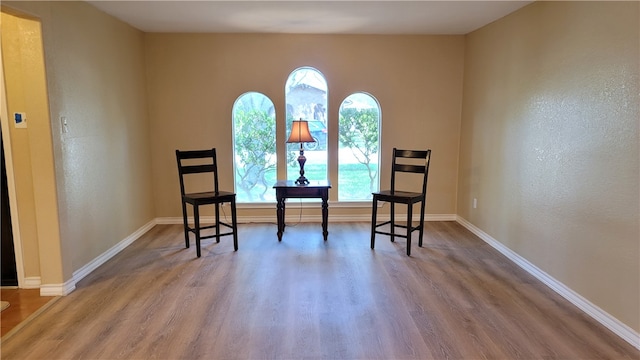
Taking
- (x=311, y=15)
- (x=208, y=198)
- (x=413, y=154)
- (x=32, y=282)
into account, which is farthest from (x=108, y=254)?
(x=413, y=154)

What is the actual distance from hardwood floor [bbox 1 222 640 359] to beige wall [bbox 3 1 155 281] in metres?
0.44

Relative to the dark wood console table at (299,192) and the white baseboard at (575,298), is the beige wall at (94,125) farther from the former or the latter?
the white baseboard at (575,298)

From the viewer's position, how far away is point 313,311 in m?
2.72

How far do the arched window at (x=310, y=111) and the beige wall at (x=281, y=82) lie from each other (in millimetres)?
101

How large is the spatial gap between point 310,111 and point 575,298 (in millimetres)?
3404

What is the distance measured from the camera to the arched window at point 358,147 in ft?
16.4

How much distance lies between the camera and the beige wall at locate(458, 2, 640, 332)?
239cm

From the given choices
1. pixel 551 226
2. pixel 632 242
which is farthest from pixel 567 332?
pixel 551 226

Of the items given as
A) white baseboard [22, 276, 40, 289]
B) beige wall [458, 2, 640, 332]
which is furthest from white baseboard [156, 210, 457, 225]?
white baseboard [22, 276, 40, 289]

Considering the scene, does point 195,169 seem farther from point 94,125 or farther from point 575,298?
point 575,298

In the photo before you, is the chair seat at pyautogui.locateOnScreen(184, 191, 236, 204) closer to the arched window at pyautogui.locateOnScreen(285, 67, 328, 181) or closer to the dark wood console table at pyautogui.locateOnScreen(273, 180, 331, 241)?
the dark wood console table at pyautogui.locateOnScreen(273, 180, 331, 241)

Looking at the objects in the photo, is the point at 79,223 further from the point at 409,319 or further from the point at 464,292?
the point at 464,292

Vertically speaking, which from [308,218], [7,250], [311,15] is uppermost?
[311,15]

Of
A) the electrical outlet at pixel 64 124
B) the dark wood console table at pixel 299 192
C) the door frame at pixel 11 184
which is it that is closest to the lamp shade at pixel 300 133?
the dark wood console table at pixel 299 192
